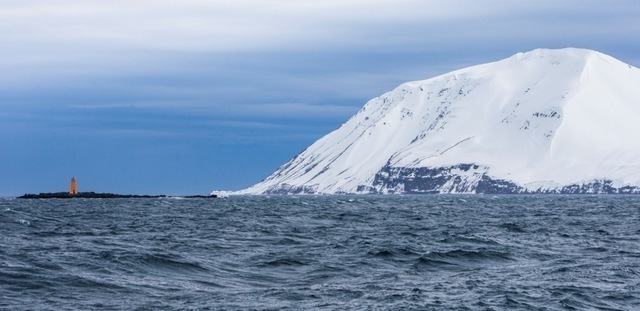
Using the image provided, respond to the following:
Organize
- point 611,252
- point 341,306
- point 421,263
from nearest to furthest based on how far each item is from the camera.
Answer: point 341,306 → point 421,263 → point 611,252

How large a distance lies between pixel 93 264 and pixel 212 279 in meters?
5.71

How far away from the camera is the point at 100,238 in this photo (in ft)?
188

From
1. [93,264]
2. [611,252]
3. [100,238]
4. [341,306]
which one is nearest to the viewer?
[341,306]

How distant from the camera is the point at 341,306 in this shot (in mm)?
30812

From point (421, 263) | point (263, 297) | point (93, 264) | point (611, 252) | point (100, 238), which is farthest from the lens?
point (100, 238)

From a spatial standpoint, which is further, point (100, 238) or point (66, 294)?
point (100, 238)

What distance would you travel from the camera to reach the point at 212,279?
3825 cm

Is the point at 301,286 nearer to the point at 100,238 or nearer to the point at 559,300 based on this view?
the point at 559,300

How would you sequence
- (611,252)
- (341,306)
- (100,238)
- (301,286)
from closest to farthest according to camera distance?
(341,306) → (301,286) → (611,252) → (100,238)

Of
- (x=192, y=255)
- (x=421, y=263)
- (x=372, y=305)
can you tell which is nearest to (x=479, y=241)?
A: (x=421, y=263)

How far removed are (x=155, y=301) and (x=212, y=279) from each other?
6737mm

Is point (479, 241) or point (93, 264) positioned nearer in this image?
point (93, 264)

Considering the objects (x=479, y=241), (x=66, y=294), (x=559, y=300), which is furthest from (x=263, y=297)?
(x=479, y=241)

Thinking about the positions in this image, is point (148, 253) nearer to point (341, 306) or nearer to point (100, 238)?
point (100, 238)
